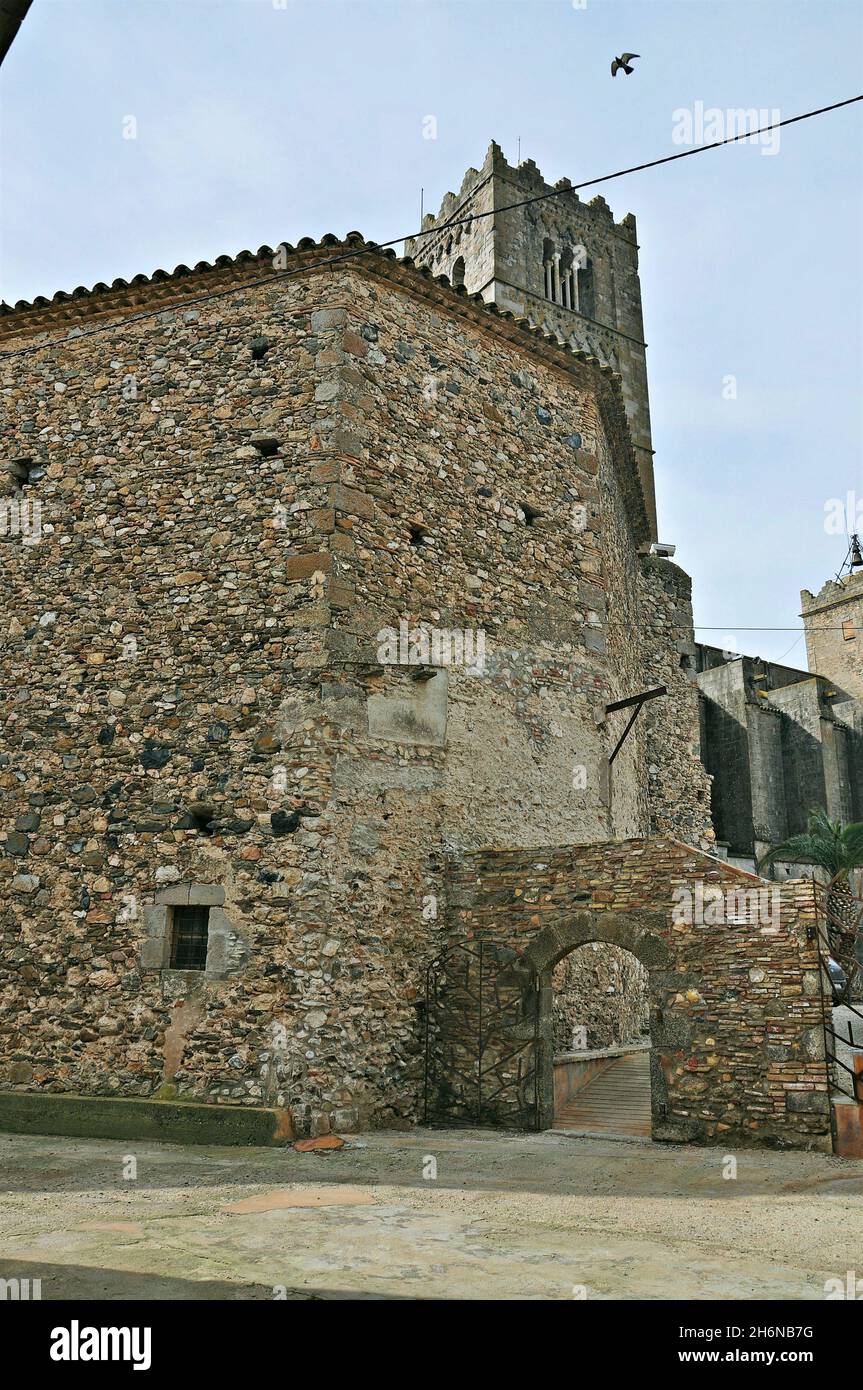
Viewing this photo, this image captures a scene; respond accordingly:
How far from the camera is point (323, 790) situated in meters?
9.16

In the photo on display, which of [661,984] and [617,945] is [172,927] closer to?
[617,945]

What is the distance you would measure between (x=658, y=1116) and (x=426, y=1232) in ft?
11.7

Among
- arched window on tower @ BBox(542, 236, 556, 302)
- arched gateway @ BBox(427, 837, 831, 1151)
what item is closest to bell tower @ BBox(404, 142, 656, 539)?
arched window on tower @ BBox(542, 236, 556, 302)

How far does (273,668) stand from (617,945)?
4138mm

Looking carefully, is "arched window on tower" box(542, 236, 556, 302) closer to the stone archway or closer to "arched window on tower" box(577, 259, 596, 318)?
"arched window on tower" box(577, 259, 596, 318)

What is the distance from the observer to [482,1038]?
930 cm

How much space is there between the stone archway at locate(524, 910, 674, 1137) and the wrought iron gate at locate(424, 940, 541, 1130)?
84 millimetres

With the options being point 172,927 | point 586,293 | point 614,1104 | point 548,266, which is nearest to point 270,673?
point 172,927

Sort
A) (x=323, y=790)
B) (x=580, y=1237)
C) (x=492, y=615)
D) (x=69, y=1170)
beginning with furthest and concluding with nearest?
(x=492, y=615) < (x=323, y=790) < (x=69, y=1170) < (x=580, y=1237)

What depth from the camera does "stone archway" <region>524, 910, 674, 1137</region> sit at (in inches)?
332

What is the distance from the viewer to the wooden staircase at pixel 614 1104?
9.23m

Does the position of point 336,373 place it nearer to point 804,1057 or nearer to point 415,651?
point 415,651

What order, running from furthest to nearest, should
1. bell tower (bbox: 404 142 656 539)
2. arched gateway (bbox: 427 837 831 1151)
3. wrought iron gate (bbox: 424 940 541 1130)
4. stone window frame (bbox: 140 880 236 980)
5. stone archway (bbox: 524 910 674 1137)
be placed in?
bell tower (bbox: 404 142 656 539), wrought iron gate (bbox: 424 940 541 1130), stone window frame (bbox: 140 880 236 980), stone archway (bbox: 524 910 674 1137), arched gateway (bbox: 427 837 831 1151)
